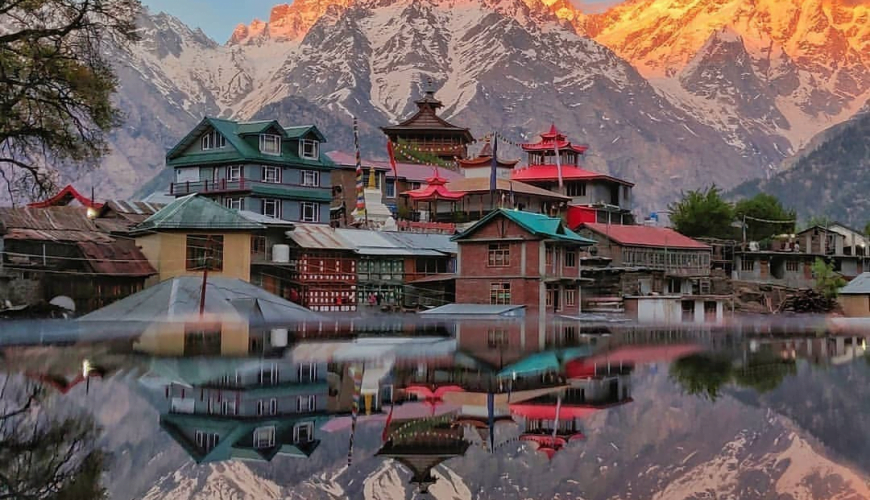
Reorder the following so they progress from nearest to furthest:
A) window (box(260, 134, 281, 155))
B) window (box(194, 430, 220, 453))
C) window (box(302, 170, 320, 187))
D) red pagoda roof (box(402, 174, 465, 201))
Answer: window (box(194, 430, 220, 453)) < window (box(260, 134, 281, 155)) < window (box(302, 170, 320, 187)) < red pagoda roof (box(402, 174, 465, 201))

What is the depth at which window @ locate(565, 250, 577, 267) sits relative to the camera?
62.0 m

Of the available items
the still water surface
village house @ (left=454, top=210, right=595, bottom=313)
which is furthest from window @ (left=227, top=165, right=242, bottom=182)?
the still water surface

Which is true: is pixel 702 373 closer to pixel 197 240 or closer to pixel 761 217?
pixel 197 240

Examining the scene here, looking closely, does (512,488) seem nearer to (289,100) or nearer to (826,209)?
(826,209)

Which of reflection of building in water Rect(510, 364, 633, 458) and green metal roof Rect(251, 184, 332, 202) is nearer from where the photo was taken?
reflection of building in water Rect(510, 364, 633, 458)

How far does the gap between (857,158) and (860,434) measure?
531 feet

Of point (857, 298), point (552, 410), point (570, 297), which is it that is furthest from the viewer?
point (857, 298)

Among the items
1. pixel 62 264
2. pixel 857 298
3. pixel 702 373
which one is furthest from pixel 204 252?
pixel 857 298

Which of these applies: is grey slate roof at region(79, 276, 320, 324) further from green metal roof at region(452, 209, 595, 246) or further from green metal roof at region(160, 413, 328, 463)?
green metal roof at region(160, 413, 328, 463)

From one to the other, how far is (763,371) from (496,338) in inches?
466

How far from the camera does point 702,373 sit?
22.9 meters

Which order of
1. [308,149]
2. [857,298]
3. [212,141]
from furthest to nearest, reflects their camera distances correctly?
[308,149], [857,298], [212,141]

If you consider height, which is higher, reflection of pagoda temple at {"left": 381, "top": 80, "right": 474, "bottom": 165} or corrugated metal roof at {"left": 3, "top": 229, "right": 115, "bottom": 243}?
reflection of pagoda temple at {"left": 381, "top": 80, "right": 474, "bottom": 165}

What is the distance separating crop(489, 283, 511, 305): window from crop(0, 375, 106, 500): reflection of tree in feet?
141
